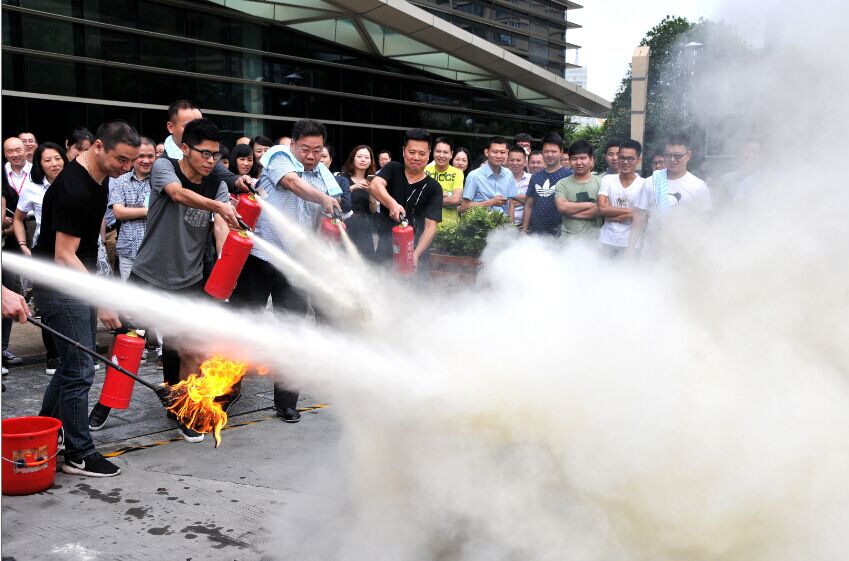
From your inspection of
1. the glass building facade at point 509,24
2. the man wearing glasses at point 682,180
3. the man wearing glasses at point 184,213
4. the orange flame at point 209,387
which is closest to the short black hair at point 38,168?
the man wearing glasses at point 184,213

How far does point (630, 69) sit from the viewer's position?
3627 mm

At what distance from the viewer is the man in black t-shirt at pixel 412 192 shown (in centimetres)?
566

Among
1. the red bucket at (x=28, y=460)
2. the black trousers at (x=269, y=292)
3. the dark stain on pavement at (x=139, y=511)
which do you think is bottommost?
the dark stain on pavement at (x=139, y=511)

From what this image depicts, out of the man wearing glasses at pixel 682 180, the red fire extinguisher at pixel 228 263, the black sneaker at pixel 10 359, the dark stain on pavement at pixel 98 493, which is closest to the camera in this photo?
the man wearing glasses at pixel 682 180

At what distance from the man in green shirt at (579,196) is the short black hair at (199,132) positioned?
2.98 metres

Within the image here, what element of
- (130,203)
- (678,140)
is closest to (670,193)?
(678,140)

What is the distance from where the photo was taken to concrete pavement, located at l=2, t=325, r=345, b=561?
3.33 metres

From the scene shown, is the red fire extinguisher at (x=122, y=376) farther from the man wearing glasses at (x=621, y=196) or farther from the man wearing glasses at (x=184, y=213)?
the man wearing glasses at (x=621, y=196)

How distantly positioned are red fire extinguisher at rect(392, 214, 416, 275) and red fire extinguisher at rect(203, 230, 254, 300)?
1092 millimetres

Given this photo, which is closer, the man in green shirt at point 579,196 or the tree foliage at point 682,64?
the tree foliage at point 682,64

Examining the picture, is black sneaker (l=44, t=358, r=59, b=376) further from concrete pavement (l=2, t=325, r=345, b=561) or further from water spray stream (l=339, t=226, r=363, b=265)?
water spray stream (l=339, t=226, r=363, b=265)

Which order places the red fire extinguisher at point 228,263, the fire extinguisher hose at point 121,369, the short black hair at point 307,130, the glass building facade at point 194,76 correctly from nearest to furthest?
the fire extinguisher hose at point 121,369, the red fire extinguisher at point 228,263, the short black hair at point 307,130, the glass building facade at point 194,76

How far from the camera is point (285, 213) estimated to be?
5.19 m

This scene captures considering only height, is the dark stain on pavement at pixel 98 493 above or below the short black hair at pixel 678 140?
below
